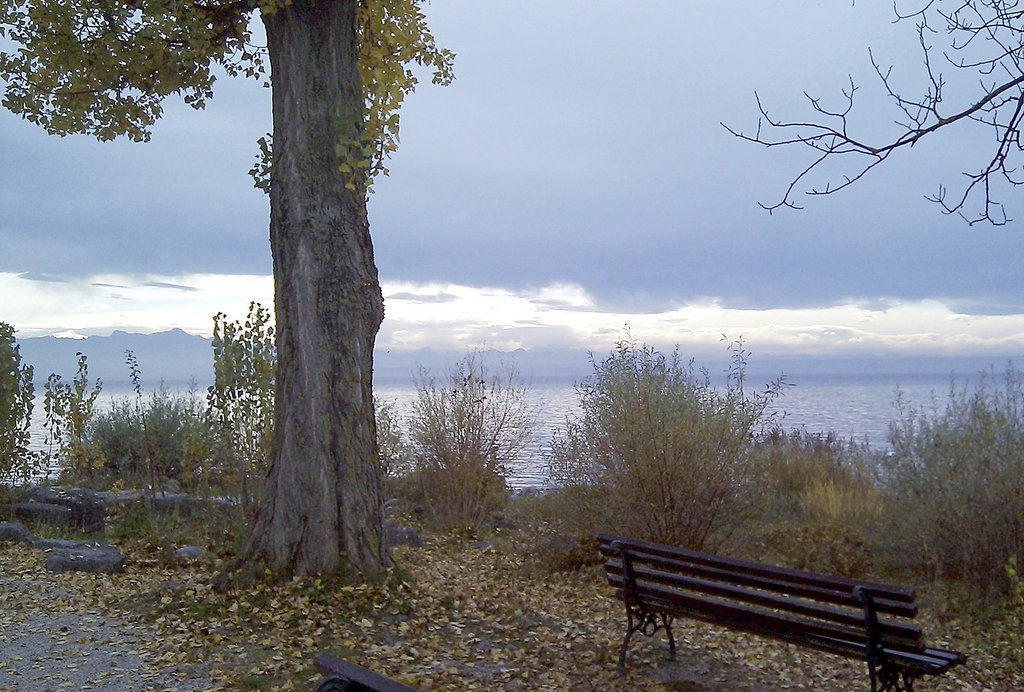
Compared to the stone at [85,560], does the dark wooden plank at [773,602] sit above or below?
above

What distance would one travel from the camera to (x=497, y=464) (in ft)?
39.7

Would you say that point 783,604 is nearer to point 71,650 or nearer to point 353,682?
point 353,682

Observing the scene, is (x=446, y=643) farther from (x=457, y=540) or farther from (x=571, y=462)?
(x=457, y=540)

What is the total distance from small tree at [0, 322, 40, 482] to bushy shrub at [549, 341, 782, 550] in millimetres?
7063

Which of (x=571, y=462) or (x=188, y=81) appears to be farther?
(x=571, y=462)

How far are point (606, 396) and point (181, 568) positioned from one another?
443 cm

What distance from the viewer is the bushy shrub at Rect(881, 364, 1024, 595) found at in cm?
779

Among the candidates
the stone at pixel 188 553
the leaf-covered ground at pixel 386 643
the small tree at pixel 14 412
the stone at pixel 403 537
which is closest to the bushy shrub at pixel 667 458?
the leaf-covered ground at pixel 386 643

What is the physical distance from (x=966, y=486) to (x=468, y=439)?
605 centimetres

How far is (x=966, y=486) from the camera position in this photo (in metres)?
8.06

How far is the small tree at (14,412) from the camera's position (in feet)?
36.9

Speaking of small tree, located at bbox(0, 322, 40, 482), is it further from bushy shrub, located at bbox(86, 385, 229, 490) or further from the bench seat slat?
the bench seat slat

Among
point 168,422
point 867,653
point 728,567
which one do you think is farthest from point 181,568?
point 168,422

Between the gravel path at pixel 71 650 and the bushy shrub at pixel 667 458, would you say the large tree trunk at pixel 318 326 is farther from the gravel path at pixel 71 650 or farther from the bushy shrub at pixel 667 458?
the bushy shrub at pixel 667 458
